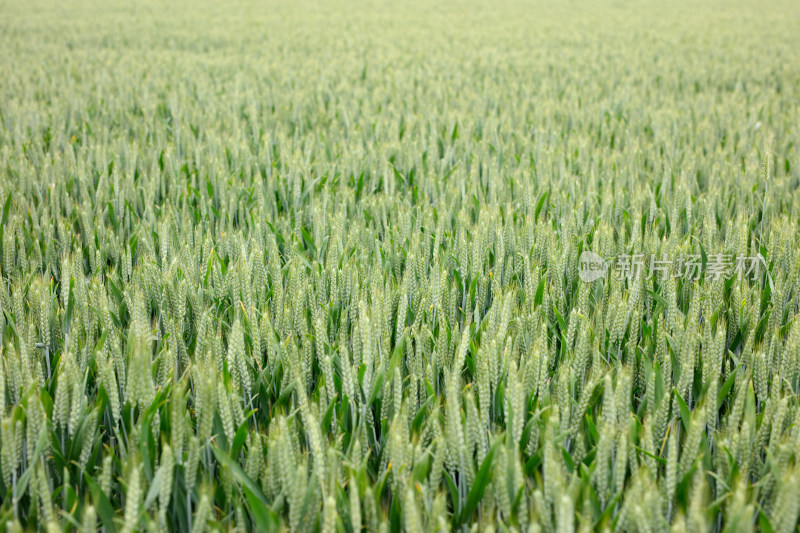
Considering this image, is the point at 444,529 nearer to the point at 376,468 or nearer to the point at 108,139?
the point at 376,468

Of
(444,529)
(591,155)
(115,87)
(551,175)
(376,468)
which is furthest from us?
(115,87)

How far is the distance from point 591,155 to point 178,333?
243cm

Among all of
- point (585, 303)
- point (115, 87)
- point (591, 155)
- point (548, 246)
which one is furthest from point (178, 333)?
point (115, 87)

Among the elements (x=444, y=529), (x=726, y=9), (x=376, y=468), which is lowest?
(x=376, y=468)

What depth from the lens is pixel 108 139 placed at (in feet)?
11.0

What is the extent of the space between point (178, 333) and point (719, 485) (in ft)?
3.42

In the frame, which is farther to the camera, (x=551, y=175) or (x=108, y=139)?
(x=108, y=139)

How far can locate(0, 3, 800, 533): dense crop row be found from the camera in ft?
2.97

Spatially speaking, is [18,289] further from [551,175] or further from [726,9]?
[726,9]

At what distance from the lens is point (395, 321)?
1.49m

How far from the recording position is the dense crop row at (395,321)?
0.91 m

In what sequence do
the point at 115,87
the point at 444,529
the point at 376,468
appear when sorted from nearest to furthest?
the point at 444,529
the point at 376,468
the point at 115,87

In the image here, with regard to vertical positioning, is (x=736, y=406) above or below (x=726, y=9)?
below

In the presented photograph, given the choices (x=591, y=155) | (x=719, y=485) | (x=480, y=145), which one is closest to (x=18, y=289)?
(x=719, y=485)
